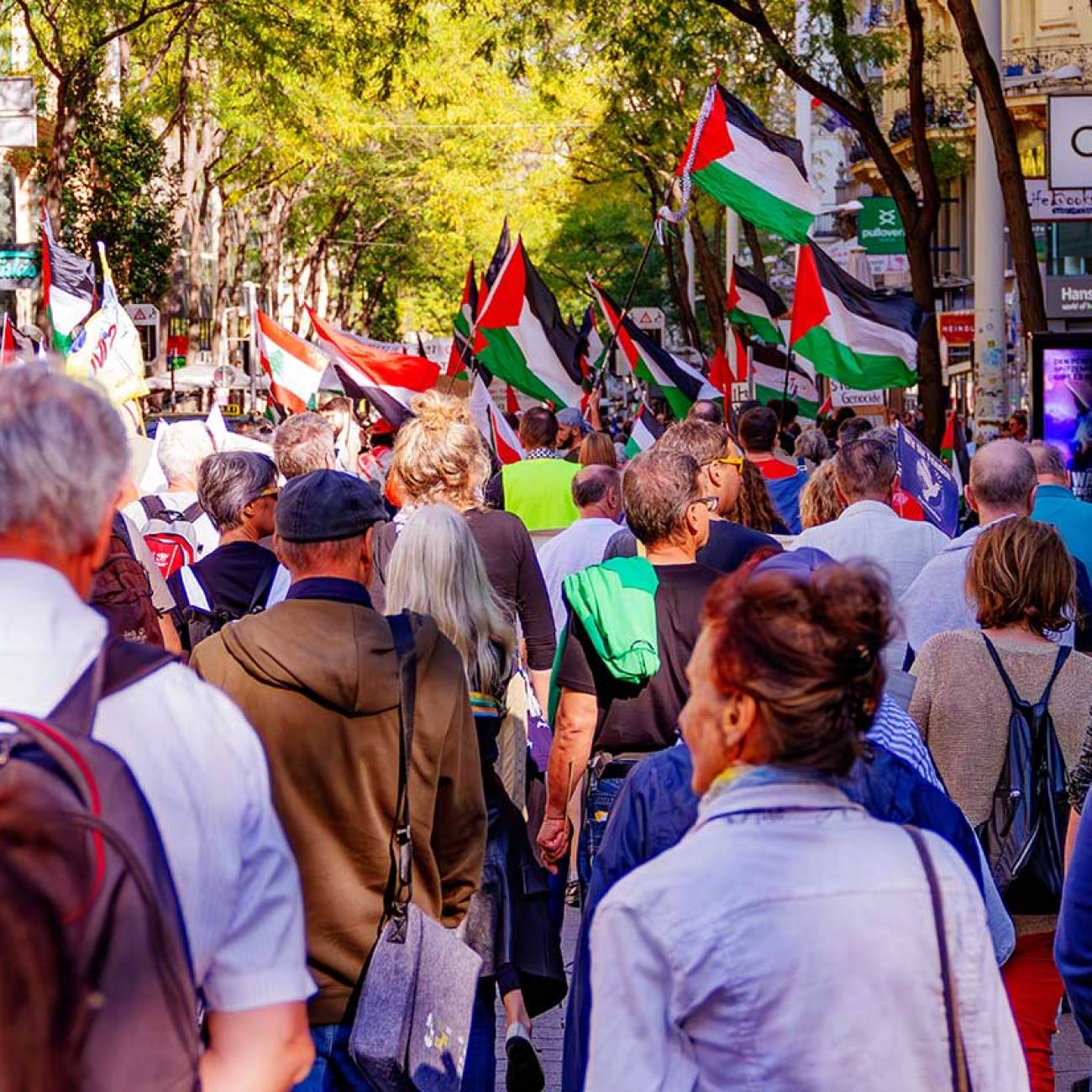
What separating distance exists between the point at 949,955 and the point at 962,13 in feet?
45.9

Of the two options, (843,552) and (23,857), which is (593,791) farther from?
(23,857)

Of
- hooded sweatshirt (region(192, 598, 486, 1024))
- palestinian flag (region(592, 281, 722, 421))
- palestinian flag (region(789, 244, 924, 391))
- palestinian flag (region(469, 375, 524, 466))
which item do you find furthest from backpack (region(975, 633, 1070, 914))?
palestinian flag (region(592, 281, 722, 421))

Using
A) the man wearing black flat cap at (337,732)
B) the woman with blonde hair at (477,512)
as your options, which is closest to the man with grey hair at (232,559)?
the woman with blonde hair at (477,512)

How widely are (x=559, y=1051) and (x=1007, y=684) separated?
2.22 metres

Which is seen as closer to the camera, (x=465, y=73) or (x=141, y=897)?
(x=141, y=897)

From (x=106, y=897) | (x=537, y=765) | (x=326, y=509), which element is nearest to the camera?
(x=106, y=897)

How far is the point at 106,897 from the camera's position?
7.50 ft

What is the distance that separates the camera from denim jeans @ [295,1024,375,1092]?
4.24 metres

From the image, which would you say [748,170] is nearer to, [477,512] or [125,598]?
[477,512]

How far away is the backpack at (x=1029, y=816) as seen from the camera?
5336mm

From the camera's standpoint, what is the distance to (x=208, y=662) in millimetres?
4379

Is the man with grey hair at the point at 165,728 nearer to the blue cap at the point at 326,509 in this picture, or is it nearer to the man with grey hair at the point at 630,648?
the blue cap at the point at 326,509

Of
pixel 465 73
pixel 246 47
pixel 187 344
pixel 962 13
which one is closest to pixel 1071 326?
pixel 465 73

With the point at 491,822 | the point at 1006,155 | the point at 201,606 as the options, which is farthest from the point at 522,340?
the point at 491,822
